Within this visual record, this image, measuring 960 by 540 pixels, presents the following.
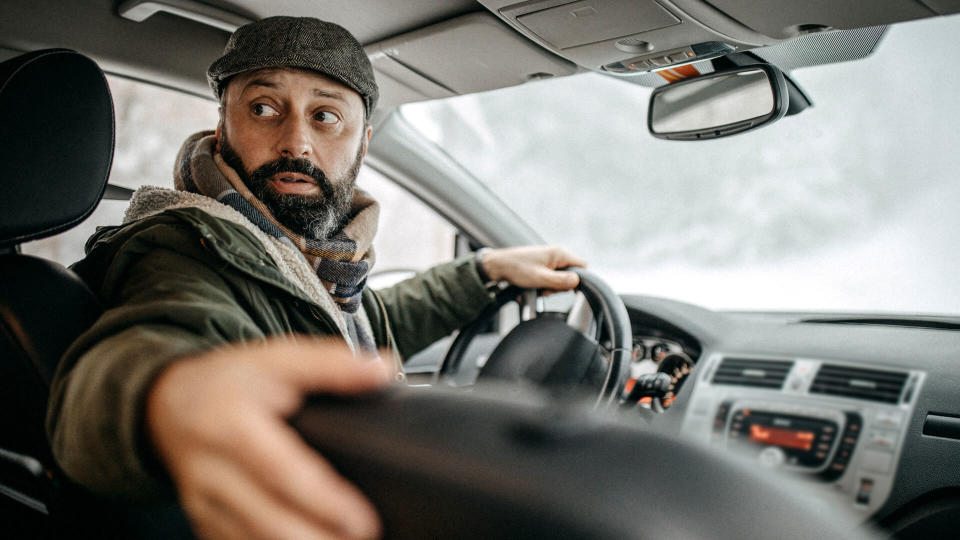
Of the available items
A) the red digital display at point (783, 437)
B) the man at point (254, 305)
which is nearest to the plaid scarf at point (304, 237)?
the man at point (254, 305)

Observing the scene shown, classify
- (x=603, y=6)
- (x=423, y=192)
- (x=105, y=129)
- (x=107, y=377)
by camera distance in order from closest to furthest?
(x=107, y=377)
(x=105, y=129)
(x=603, y=6)
(x=423, y=192)

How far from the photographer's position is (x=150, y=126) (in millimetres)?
2393

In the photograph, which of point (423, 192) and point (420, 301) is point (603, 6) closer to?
point (420, 301)

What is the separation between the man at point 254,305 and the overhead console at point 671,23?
0.51 m

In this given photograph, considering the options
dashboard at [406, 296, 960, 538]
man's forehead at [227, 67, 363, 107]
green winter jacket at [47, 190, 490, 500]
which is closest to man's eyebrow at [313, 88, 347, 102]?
man's forehead at [227, 67, 363, 107]

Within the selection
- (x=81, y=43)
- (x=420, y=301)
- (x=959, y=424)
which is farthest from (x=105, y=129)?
(x=959, y=424)

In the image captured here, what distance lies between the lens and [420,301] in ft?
7.69

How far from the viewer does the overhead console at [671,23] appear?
153 cm

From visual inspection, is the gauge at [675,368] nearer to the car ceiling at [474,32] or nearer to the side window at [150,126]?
the car ceiling at [474,32]

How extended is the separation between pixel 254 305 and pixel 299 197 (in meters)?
0.54

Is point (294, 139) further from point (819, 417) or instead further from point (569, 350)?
point (819, 417)

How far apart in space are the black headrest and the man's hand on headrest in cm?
90

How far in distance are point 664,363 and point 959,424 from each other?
2.81 ft

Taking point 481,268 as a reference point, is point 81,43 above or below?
above
